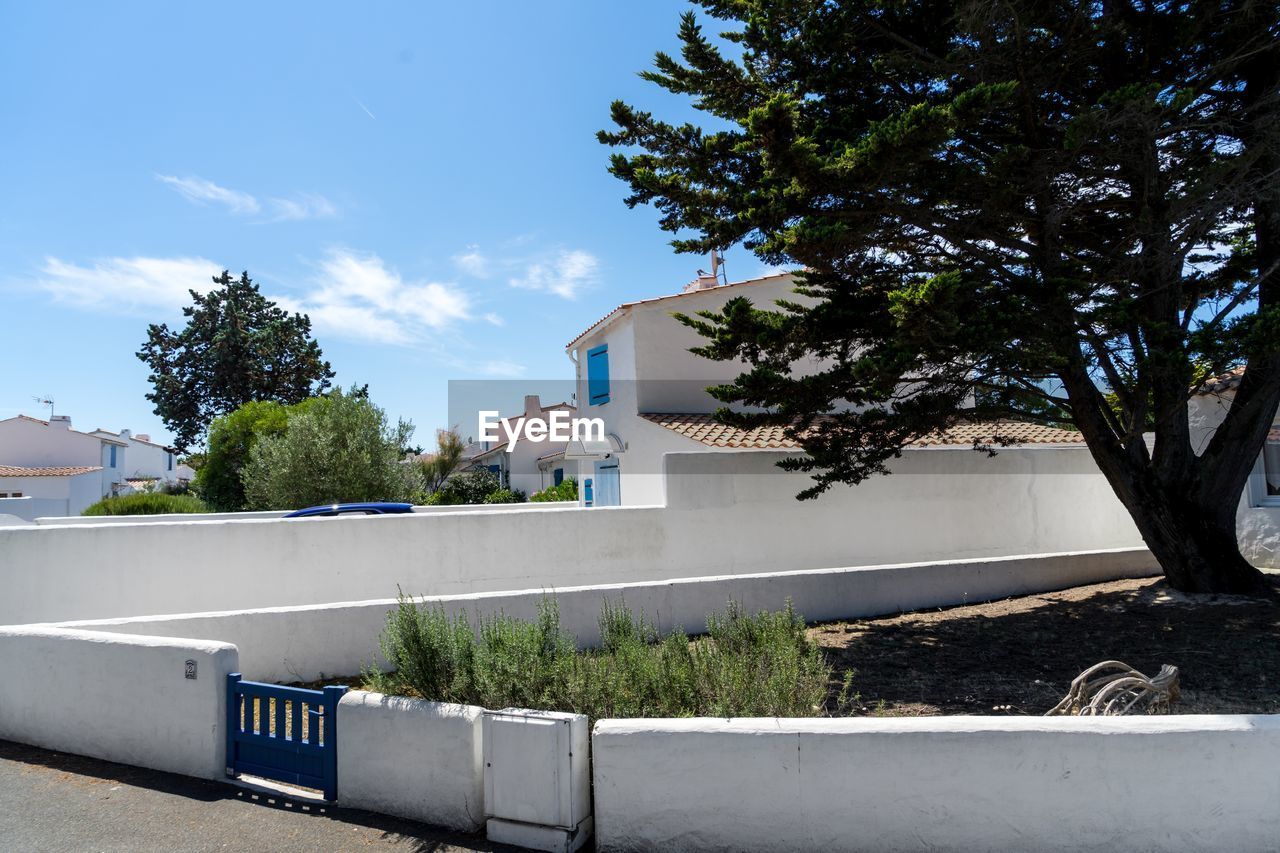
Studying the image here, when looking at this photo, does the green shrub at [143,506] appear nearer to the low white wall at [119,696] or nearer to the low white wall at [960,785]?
the low white wall at [119,696]

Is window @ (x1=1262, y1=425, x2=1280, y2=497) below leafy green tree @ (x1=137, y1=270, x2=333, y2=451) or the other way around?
below

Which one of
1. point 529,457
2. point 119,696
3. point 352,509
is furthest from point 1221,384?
point 529,457

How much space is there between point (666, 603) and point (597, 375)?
10089 millimetres

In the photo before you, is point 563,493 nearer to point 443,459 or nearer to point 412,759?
point 443,459

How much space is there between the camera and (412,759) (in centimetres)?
470

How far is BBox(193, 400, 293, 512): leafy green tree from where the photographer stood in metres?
22.9

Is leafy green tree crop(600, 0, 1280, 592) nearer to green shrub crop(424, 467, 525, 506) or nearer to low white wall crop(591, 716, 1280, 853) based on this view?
low white wall crop(591, 716, 1280, 853)

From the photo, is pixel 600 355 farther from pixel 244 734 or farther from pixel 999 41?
pixel 244 734

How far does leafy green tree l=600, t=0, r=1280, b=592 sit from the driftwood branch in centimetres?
318

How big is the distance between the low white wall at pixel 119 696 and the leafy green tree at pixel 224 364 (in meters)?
31.1

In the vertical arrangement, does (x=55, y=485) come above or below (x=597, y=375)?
below

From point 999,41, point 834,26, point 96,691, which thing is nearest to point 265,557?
point 96,691

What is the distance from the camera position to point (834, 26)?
841 cm

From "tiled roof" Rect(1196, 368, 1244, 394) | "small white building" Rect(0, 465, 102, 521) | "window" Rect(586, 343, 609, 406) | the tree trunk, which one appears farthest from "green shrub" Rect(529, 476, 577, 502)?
"small white building" Rect(0, 465, 102, 521)
